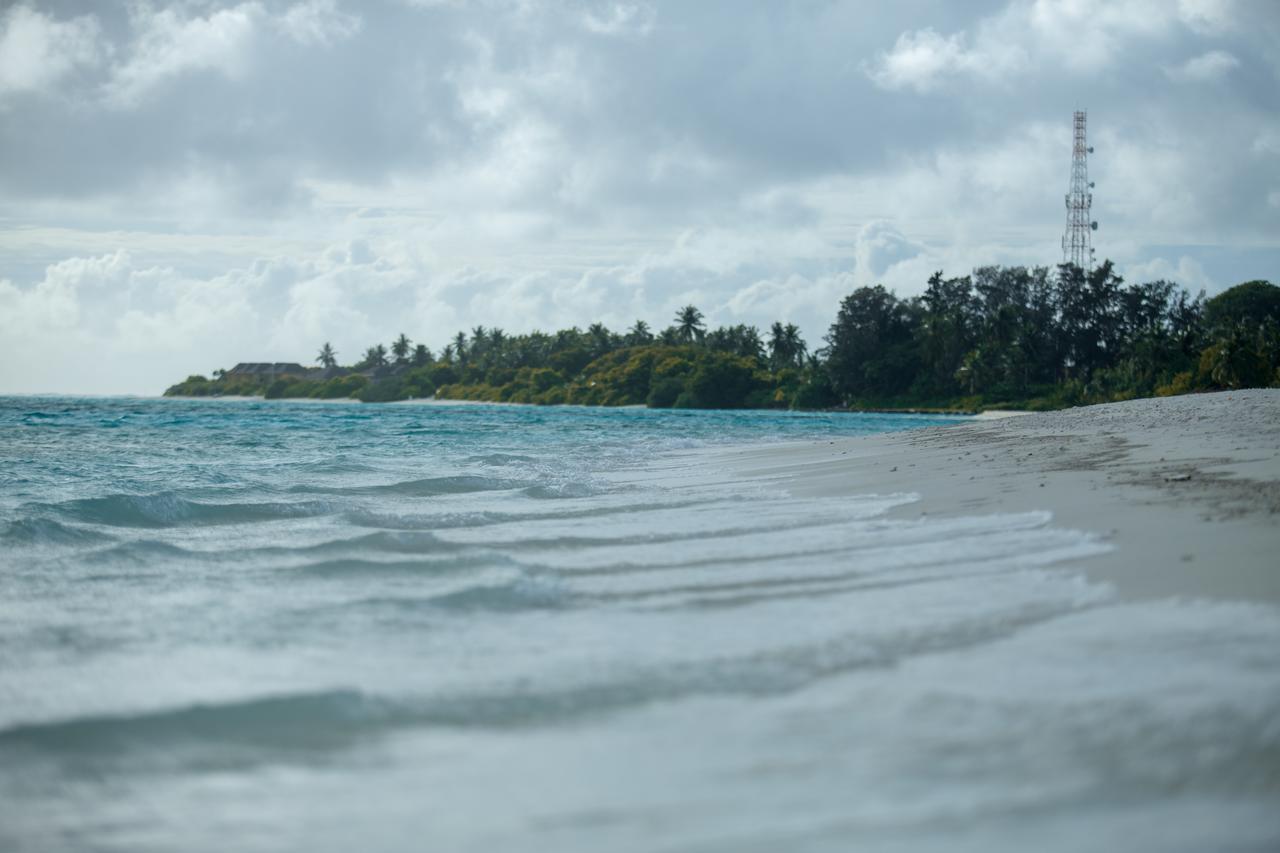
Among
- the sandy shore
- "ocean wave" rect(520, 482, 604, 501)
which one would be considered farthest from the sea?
"ocean wave" rect(520, 482, 604, 501)

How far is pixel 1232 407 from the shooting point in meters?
14.8

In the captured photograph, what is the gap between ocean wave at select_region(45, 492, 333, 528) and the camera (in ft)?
30.2

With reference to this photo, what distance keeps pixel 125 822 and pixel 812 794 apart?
1811 millimetres

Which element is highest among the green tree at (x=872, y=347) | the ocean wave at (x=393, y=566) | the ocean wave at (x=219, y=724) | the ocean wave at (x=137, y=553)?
the green tree at (x=872, y=347)

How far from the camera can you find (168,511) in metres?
9.58

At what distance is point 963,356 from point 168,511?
80745 mm

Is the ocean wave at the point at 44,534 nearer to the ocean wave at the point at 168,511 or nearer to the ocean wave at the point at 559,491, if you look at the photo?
the ocean wave at the point at 168,511

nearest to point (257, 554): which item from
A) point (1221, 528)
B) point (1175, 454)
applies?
point (1221, 528)

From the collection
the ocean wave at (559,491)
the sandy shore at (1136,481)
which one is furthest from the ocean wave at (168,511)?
the sandy shore at (1136,481)

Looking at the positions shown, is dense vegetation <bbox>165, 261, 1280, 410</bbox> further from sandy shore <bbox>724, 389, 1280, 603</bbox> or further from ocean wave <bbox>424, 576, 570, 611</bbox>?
ocean wave <bbox>424, 576, 570, 611</bbox>

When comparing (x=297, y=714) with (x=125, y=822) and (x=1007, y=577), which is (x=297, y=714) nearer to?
(x=125, y=822)

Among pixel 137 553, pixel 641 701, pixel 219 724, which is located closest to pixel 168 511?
pixel 137 553

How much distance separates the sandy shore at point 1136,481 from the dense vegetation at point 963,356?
156ft

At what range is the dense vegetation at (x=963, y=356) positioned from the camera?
220ft
